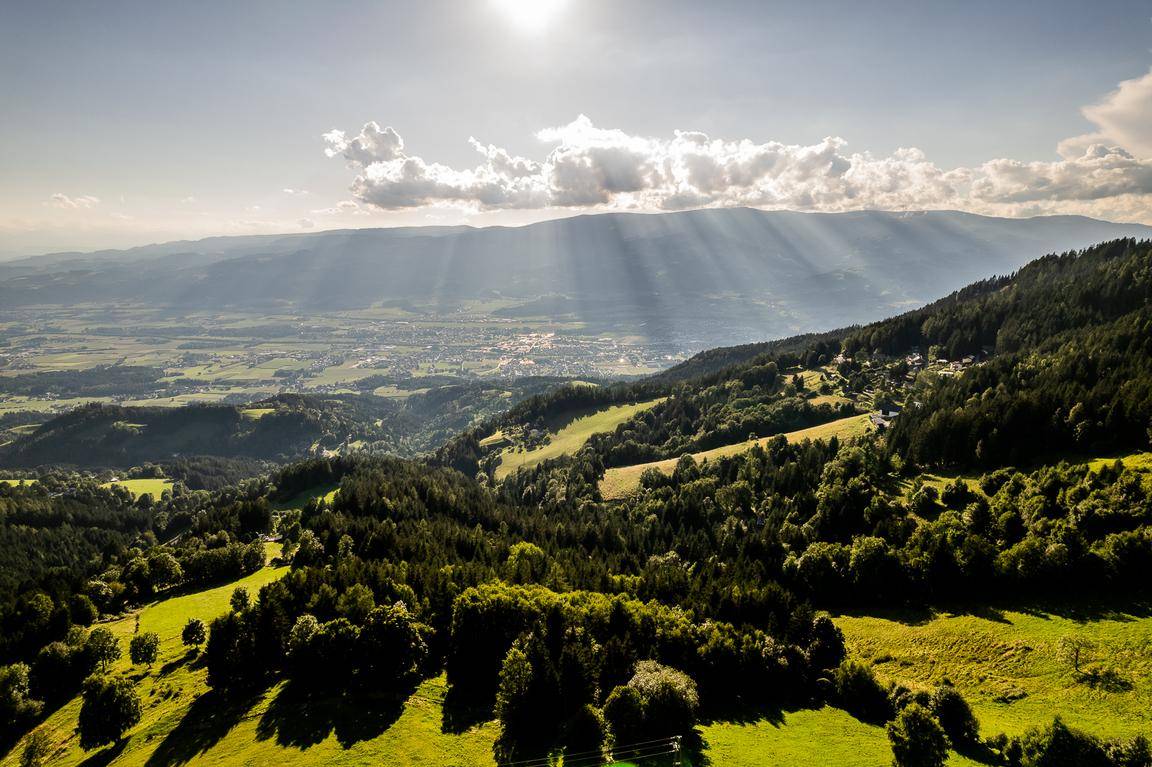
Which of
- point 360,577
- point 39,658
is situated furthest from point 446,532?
point 39,658

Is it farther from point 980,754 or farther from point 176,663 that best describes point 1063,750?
point 176,663

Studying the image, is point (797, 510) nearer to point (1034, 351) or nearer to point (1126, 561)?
point (1126, 561)

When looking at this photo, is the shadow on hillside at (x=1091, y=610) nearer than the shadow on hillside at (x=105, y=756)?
No

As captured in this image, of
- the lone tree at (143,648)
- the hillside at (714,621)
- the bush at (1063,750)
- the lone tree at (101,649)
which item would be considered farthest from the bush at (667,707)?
the lone tree at (101,649)

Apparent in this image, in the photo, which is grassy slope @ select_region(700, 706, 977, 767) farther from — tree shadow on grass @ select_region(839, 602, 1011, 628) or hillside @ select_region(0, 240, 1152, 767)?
tree shadow on grass @ select_region(839, 602, 1011, 628)

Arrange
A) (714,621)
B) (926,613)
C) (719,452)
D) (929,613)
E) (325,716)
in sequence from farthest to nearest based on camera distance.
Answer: (719,452), (926,613), (929,613), (714,621), (325,716)

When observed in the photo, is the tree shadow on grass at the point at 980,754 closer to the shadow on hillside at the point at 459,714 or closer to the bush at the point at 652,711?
the bush at the point at 652,711

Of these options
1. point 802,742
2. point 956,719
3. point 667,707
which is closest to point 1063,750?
point 956,719
